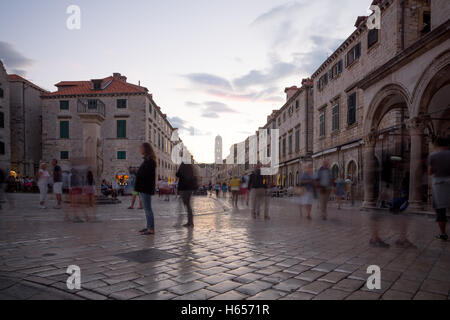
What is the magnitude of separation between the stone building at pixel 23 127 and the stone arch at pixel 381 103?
39.4m

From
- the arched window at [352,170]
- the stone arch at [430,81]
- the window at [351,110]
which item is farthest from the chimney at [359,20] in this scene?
the stone arch at [430,81]

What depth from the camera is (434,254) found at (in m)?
4.06

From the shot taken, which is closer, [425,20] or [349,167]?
[425,20]

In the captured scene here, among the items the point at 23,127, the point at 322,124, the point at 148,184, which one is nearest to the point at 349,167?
the point at 322,124

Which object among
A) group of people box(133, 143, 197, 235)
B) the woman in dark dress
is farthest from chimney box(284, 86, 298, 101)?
the woman in dark dress

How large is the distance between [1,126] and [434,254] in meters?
41.4

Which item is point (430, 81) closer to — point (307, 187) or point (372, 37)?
point (307, 187)

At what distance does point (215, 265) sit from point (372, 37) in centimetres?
1846

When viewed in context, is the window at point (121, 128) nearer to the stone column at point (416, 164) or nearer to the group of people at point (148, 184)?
the group of people at point (148, 184)

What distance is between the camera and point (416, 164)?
9.51m

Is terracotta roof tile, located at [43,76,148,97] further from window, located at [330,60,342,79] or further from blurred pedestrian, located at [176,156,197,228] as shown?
blurred pedestrian, located at [176,156,197,228]

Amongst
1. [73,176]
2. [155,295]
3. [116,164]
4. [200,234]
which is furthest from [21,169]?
[155,295]
